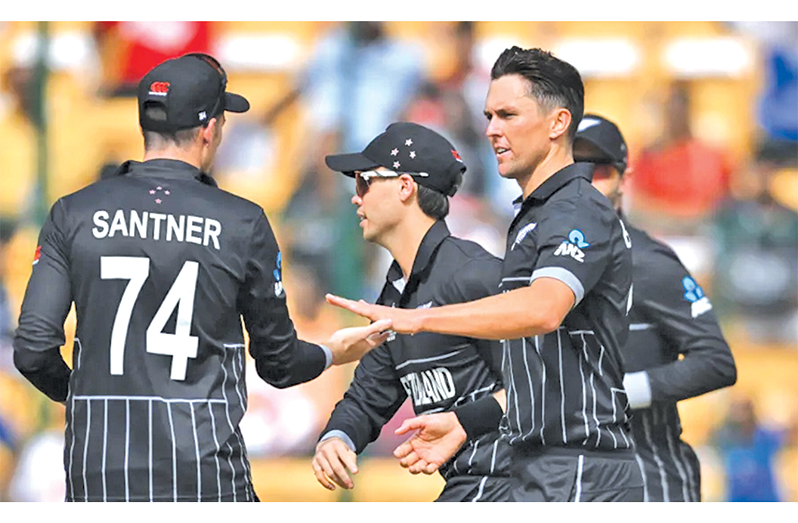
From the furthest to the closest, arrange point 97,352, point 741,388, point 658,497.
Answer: point 741,388 → point 658,497 → point 97,352

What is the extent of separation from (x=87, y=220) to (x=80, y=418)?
23.3 inches

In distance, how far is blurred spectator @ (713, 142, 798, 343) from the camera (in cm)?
948

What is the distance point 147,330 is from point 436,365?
109 centimetres

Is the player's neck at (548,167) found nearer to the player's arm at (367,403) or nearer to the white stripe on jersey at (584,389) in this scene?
the white stripe on jersey at (584,389)

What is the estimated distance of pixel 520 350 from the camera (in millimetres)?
3928

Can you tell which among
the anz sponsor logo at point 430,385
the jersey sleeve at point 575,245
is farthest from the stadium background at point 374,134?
the jersey sleeve at point 575,245

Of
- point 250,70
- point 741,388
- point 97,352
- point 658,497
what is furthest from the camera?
point 250,70

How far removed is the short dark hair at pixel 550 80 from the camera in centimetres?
409

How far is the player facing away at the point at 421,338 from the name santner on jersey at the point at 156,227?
0.95 m

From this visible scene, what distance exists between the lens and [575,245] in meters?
3.71

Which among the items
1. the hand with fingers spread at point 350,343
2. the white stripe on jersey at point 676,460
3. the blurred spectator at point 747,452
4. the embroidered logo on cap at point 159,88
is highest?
the embroidered logo on cap at point 159,88

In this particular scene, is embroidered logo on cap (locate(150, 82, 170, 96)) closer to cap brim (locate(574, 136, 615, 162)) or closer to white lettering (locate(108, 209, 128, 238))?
white lettering (locate(108, 209, 128, 238))
